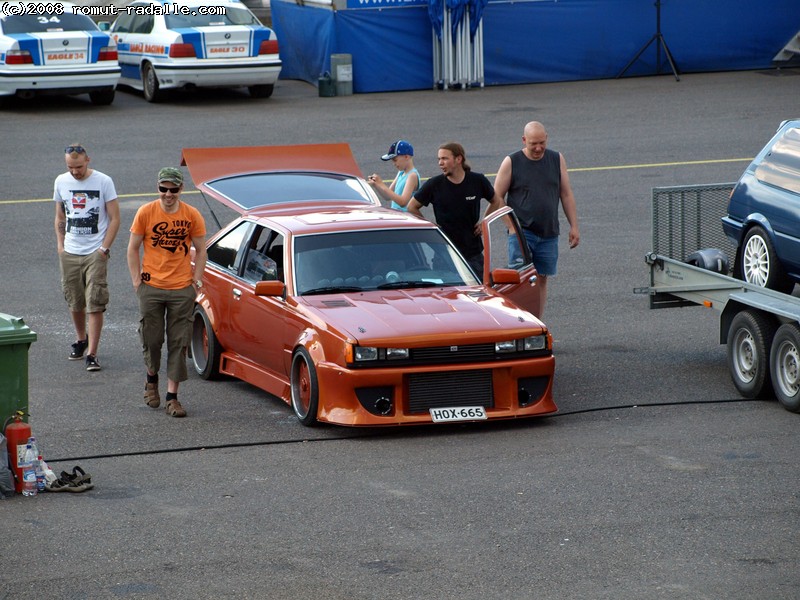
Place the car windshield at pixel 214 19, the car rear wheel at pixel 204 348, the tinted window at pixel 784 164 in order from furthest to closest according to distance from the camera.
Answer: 1. the car windshield at pixel 214 19
2. the tinted window at pixel 784 164
3. the car rear wheel at pixel 204 348


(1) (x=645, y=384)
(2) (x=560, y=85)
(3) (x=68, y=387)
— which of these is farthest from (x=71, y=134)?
(1) (x=645, y=384)

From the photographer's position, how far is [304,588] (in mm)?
6375

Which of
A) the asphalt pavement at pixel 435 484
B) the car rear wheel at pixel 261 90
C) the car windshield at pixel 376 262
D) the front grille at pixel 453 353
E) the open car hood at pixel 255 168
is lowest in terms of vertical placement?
the asphalt pavement at pixel 435 484

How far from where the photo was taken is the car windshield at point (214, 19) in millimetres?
25328

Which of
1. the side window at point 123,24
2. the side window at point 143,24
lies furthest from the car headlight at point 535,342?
the side window at point 123,24

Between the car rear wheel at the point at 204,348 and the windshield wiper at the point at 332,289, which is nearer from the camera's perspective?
the windshield wiper at the point at 332,289

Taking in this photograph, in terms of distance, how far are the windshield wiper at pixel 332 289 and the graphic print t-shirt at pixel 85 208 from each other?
231cm

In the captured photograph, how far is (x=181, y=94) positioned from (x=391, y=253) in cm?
1829

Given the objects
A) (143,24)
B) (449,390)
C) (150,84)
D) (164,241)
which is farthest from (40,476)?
(143,24)

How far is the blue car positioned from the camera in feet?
36.1

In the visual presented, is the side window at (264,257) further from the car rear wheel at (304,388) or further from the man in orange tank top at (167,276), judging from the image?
the car rear wheel at (304,388)

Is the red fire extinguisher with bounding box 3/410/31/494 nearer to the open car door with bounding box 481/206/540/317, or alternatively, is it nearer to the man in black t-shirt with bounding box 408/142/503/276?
the open car door with bounding box 481/206/540/317

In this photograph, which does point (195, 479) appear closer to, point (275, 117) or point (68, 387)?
point (68, 387)

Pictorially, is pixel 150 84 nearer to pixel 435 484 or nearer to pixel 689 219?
pixel 689 219
